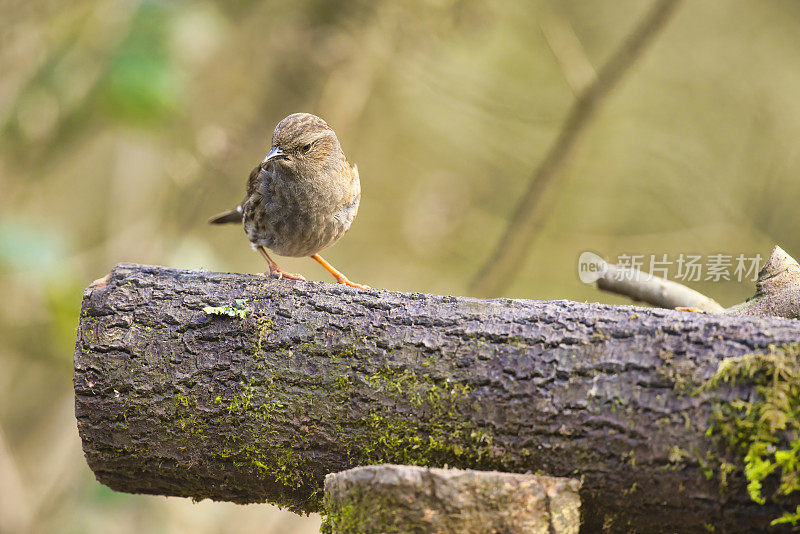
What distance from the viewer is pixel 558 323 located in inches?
91.7

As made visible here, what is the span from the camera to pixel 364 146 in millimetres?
8148

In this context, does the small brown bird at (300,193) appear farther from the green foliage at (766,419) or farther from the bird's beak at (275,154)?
the green foliage at (766,419)

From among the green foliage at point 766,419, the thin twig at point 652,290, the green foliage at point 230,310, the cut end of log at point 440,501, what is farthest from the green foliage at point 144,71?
the green foliage at point 766,419

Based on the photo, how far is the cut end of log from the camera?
191 cm

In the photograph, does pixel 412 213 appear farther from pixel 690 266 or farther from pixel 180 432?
pixel 180 432

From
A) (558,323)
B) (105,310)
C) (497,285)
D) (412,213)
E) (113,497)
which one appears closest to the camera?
(558,323)

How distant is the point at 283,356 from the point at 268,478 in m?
0.41

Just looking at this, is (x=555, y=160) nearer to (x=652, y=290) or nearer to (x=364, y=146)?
(x=652, y=290)

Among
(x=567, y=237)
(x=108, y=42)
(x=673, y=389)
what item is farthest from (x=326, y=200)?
(x=567, y=237)

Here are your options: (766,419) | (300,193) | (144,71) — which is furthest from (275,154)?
(766,419)

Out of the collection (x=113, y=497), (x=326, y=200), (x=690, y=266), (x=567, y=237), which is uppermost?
(x=567, y=237)

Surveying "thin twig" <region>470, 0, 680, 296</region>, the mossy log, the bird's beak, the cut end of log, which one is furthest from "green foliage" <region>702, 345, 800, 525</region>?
"thin twig" <region>470, 0, 680, 296</region>

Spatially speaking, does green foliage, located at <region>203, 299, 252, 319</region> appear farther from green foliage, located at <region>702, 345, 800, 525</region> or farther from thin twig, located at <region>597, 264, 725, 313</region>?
thin twig, located at <region>597, 264, 725, 313</region>

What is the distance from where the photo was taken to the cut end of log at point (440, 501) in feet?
6.27
